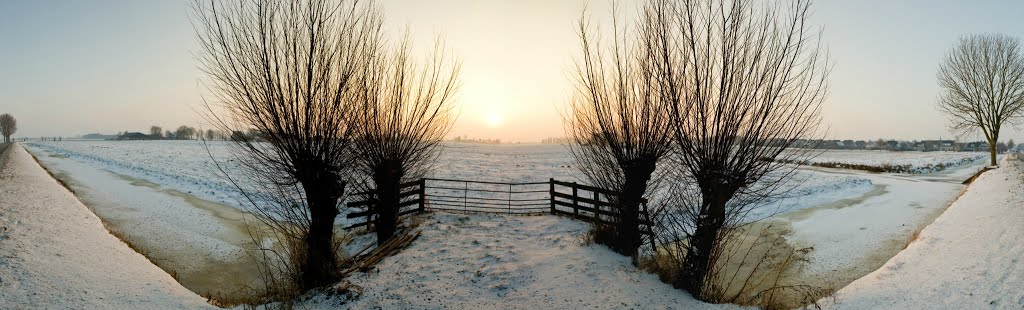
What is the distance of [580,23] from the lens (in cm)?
829

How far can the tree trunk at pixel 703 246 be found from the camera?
24.0ft

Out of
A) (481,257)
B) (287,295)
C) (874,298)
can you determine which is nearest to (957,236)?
(874,298)

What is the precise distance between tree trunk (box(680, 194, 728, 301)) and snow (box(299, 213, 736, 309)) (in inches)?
10.0

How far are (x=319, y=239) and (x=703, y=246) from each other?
6672mm

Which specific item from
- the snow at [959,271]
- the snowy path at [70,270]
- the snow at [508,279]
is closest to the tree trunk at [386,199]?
the snow at [508,279]

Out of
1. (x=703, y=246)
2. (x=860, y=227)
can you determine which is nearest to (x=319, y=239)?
(x=703, y=246)

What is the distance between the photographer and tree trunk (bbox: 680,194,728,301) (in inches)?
288

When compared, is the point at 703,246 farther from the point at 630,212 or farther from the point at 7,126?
the point at 7,126

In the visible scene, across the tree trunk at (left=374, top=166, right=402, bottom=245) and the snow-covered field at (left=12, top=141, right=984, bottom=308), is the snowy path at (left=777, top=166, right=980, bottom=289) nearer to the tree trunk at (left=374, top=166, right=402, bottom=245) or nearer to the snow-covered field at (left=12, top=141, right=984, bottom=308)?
the snow-covered field at (left=12, top=141, right=984, bottom=308)

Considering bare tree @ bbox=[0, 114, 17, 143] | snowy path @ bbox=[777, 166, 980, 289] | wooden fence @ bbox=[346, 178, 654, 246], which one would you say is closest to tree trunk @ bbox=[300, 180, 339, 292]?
wooden fence @ bbox=[346, 178, 654, 246]

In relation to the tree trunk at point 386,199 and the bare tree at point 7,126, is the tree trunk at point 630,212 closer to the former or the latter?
the tree trunk at point 386,199

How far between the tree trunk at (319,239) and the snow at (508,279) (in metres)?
0.60

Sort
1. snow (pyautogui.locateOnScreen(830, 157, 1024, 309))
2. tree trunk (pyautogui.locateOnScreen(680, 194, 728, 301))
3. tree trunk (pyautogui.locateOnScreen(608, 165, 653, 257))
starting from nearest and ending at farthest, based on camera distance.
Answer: snow (pyautogui.locateOnScreen(830, 157, 1024, 309)) → tree trunk (pyautogui.locateOnScreen(680, 194, 728, 301)) → tree trunk (pyautogui.locateOnScreen(608, 165, 653, 257))

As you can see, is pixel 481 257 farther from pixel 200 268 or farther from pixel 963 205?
pixel 963 205
